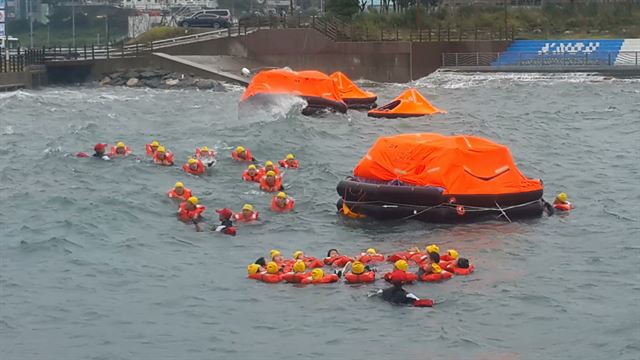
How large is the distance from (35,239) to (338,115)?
2791cm

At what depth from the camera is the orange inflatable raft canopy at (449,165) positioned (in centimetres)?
2527

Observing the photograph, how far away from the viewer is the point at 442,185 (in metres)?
25.1

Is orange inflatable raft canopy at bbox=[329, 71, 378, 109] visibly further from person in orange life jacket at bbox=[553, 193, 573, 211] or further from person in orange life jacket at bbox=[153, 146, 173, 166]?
person in orange life jacket at bbox=[553, 193, 573, 211]

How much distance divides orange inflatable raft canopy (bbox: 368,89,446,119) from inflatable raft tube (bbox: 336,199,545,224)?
23.4m

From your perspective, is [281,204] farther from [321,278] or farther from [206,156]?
[206,156]

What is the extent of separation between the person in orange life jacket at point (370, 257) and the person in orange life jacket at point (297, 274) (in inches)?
55.4

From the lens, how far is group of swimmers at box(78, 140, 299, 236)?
25188mm

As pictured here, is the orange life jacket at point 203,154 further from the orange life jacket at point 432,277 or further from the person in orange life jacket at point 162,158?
the orange life jacket at point 432,277

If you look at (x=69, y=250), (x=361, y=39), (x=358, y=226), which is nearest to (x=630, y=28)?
(x=361, y=39)

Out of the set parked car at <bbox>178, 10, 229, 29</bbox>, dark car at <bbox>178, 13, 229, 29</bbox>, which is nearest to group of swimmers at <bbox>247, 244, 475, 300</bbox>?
parked car at <bbox>178, 10, 229, 29</bbox>

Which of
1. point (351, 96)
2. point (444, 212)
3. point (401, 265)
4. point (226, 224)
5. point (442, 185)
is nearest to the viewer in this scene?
point (401, 265)

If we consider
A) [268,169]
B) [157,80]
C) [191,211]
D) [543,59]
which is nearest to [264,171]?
[268,169]

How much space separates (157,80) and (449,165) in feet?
142

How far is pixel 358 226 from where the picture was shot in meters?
25.2
